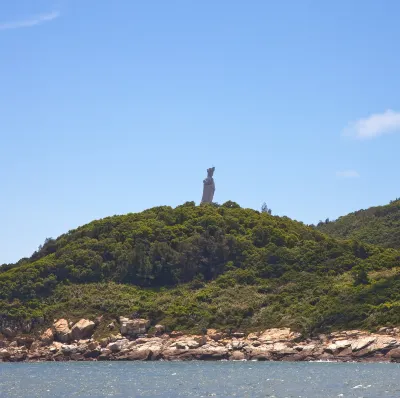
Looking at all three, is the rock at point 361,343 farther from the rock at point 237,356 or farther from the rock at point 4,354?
the rock at point 4,354

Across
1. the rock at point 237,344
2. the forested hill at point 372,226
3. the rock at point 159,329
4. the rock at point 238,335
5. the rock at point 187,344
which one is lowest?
the rock at point 237,344

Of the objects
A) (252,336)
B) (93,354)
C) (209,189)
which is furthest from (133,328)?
(209,189)

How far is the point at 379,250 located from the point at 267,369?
42.6 m

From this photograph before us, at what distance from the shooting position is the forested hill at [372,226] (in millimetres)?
122750

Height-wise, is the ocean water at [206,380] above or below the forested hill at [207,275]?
below

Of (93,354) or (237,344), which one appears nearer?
(237,344)

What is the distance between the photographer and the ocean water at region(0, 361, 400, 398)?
46906 mm

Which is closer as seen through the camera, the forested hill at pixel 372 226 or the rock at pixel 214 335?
the rock at pixel 214 335

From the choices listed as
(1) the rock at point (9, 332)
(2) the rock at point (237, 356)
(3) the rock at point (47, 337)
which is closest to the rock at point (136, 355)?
(2) the rock at point (237, 356)

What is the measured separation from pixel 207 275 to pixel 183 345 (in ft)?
78.9

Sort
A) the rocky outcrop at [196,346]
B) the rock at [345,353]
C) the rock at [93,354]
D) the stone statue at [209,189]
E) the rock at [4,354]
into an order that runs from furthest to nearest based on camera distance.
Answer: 1. the stone statue at [209,189]
2. the rock at [4,354]
3. the rock at [93,354]
4. the rocky outcrop at [196,346]
5. the rock at [345,353]

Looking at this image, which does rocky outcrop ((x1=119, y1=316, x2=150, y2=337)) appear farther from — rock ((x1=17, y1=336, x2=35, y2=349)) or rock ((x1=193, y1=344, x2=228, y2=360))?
rock ((x1=193, y1=344, x2=228, y2=360))

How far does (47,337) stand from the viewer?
273 feet

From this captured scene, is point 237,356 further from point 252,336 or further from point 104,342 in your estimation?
point 104,342
